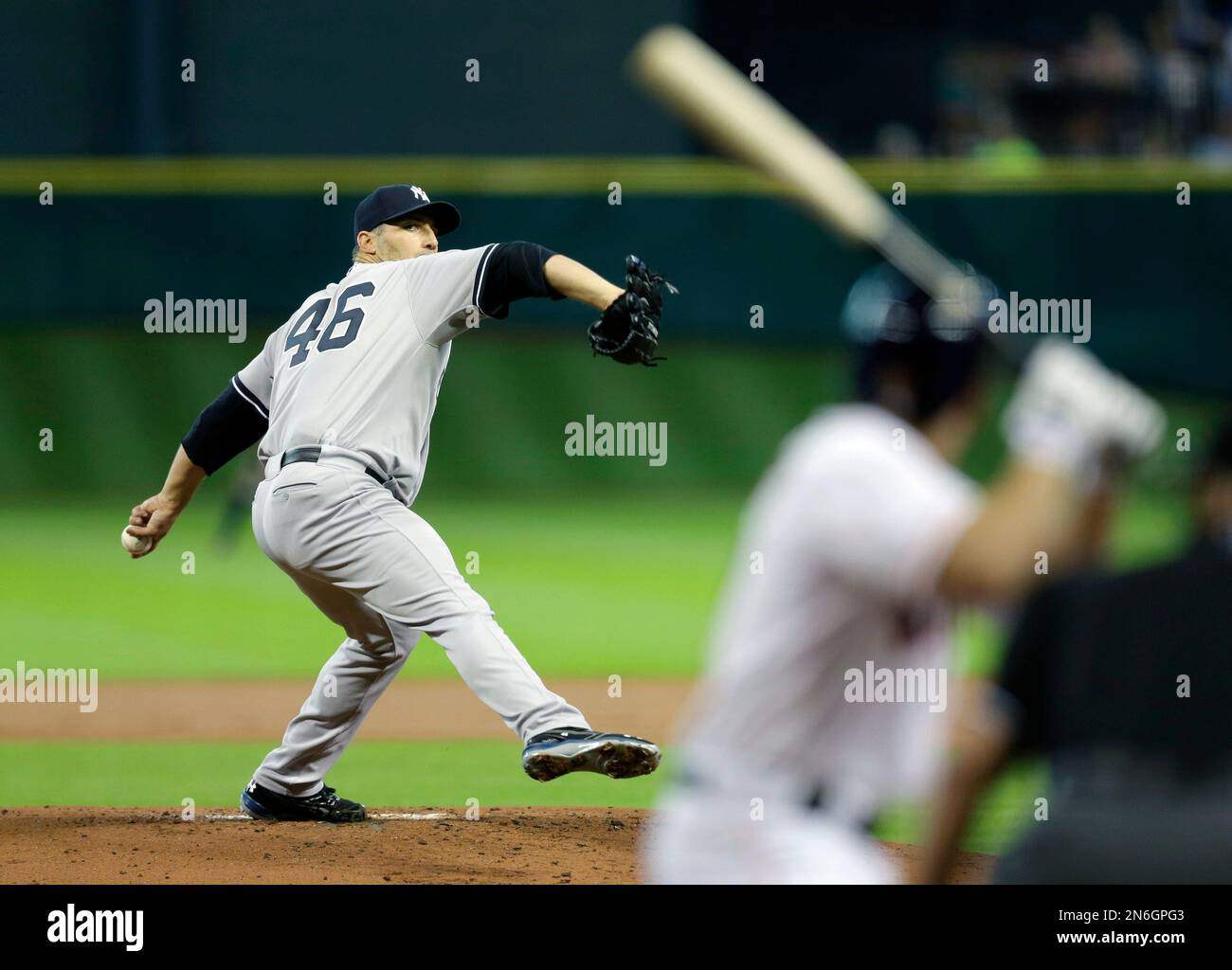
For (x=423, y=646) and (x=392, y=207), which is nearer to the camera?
(x=392, y=207)

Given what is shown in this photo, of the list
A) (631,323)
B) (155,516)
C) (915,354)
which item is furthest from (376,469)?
(915,354)

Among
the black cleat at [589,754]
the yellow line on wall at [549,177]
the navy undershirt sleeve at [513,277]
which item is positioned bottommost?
the black cleat at [589,754]

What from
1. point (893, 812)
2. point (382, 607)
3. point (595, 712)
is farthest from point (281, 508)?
point (595, 712)

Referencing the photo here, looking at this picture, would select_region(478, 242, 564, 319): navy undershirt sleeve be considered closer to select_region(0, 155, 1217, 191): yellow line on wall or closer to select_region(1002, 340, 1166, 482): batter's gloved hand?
select_region(1002, 340, 1166, 482): batter's gloved hand

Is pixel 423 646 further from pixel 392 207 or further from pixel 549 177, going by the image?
pixel 392 207

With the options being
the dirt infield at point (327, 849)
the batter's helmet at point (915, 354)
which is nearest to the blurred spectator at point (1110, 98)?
the dirt infield at point (327, 849)

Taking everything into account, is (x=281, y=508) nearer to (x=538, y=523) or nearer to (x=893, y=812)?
(x=893, y=812)

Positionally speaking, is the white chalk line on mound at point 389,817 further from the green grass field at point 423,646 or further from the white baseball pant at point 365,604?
the green grass field at point 423,646

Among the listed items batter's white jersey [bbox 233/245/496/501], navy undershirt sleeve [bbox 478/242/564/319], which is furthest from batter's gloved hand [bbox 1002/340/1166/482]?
batter's white jersey [bbox 233/245/496/501]
